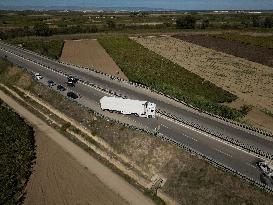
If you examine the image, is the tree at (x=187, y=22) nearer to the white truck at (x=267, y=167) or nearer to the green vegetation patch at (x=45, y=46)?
the green vegetation patch at (x=45, y=46)

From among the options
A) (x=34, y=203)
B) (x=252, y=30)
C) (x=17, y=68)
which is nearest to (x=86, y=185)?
(x=34, y=203)

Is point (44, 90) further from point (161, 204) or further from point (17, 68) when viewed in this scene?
point (161, 204)

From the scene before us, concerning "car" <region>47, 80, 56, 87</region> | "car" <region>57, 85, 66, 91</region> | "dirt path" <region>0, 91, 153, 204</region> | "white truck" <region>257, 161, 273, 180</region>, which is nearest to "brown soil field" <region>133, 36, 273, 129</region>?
"white truck" <region>257, 161, 273, 180</region>

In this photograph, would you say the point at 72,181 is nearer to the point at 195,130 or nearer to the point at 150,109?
the point at 150,109

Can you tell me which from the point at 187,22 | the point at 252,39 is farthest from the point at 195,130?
the point at 187,22

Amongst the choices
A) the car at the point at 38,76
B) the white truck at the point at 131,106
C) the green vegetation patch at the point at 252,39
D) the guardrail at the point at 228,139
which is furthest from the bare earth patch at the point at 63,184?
the green vegetation patch at the point at 252,39

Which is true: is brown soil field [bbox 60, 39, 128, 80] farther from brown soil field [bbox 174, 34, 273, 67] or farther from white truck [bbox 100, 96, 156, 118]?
brown soil field [bbox 174, 34, 273, 67]
